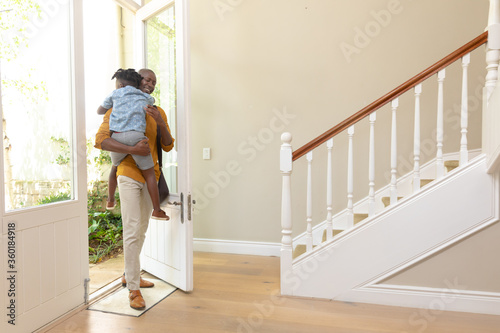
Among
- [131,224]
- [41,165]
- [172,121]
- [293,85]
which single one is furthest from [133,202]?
[293,85]

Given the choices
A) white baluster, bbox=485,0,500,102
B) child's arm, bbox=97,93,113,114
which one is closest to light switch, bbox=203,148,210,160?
child's arm, bbox=97,93,113,114

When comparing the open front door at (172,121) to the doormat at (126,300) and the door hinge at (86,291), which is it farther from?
the door hinge at (86,291)

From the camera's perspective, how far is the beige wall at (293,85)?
3504 mm

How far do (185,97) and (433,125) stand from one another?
2.31 m

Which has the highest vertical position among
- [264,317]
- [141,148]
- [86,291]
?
[141,148]

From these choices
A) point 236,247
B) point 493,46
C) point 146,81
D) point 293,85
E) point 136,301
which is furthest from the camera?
point 236,247

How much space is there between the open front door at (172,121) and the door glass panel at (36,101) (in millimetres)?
743

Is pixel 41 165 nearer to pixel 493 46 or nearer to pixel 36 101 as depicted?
pixel 36 101

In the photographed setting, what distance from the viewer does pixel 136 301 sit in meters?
2.55

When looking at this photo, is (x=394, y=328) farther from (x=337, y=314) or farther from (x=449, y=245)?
(x=449, y=245)

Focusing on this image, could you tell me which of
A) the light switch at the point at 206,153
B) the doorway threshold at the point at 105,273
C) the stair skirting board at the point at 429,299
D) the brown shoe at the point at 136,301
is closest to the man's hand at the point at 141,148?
the brown shoe at the point at 136,301

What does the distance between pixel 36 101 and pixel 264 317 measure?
6.47 ft

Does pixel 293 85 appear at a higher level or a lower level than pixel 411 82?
higher

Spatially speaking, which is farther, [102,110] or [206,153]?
[206,153]
